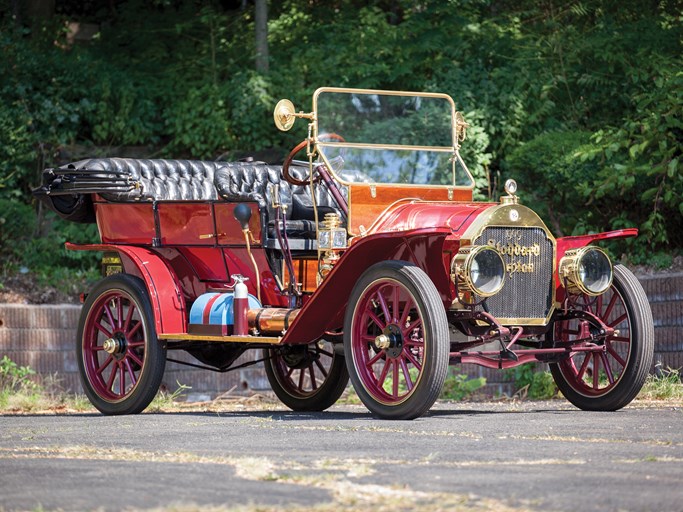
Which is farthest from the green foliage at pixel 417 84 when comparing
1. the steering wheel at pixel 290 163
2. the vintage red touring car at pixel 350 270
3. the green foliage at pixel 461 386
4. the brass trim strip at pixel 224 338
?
the brass trim strip at pixel 224 338

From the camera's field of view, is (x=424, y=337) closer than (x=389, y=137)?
Yes

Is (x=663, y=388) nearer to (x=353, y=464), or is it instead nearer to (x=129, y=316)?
(x=129, y=316)

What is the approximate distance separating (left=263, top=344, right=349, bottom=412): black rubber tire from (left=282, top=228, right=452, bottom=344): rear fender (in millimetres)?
1037

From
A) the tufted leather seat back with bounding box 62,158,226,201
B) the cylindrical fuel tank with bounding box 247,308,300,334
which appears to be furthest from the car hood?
the tufted leather seat back with bounding box 62,158,226,201

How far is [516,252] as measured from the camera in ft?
24.9

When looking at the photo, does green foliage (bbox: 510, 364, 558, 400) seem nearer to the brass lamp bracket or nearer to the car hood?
the car hood

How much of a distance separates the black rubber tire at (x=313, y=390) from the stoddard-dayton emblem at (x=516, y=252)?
1861 millimetres

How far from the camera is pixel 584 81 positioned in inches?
544

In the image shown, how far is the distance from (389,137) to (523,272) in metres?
1.57

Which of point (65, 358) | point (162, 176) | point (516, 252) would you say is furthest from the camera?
point (65, 358)

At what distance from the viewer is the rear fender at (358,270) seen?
24.5 feet

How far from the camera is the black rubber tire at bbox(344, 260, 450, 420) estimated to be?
6926 mm

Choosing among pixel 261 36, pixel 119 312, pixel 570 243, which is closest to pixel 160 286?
pixel 119 312

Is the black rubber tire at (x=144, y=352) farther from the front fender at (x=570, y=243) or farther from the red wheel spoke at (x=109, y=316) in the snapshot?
the front fender at (x=570, y=243)
